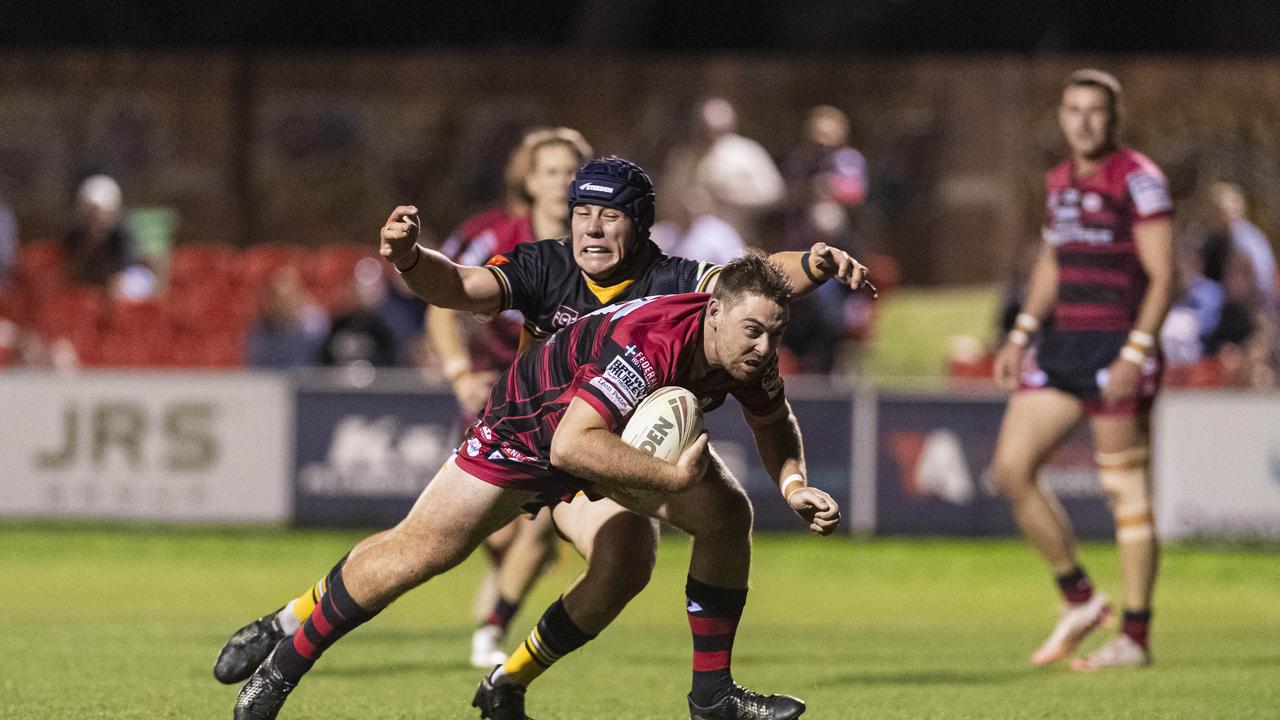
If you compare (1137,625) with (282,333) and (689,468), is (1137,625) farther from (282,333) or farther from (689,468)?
(282,333)

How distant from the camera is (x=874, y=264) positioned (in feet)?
73.2

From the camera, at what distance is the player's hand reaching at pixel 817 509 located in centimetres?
609

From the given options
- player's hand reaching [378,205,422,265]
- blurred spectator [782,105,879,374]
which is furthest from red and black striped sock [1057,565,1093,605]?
blurred spectator [782,105,879,374]

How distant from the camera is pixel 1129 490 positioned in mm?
9117

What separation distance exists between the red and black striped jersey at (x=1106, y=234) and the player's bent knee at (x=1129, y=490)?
56 cm

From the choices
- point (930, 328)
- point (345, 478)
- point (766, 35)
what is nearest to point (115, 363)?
point (345, 478)

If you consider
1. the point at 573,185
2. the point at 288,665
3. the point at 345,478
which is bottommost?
the point at 345,478

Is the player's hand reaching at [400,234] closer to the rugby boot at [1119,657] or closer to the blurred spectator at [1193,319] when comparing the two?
the rugby boot at [1119,657]

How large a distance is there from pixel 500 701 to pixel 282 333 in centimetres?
1156

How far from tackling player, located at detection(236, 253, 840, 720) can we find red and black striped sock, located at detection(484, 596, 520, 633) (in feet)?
7.52

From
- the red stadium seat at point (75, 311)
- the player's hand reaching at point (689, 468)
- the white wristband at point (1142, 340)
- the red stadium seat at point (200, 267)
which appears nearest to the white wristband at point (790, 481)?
the player's hand reaching at point (689, 468)

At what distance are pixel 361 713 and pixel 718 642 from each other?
1.36 metres

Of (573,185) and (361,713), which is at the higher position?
(573,185)

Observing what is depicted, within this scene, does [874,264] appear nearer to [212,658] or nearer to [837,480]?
[837,480]
